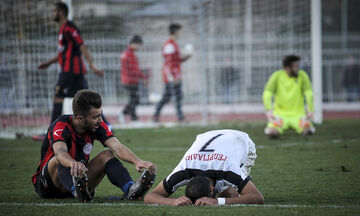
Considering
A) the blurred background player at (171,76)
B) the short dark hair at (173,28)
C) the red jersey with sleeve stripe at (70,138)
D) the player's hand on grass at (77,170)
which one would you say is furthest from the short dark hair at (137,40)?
the player's hand on grass at (77,170)

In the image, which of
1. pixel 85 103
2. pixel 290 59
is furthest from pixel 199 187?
pixel 290 59

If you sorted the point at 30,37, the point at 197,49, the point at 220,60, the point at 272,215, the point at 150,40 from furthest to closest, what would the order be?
the point at 220,60 → the point at 197,49 → the point at 150,40 → the point at 30,37 → the point at 272,215

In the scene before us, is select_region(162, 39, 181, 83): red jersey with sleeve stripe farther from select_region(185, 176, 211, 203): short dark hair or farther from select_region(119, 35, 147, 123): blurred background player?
select_region(185, 176, 211, 203): short dark hair

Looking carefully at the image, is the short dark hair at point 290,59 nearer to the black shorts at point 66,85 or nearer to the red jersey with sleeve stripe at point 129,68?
the black shorts at point 66,85

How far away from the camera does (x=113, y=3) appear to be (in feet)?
45.4

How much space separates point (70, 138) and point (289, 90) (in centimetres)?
678

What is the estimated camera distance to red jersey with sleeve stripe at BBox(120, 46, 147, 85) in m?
14.4

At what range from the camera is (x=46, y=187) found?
17.3ft

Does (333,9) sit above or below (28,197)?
above

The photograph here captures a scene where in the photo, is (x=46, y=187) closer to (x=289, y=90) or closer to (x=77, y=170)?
(x=77, y=170)

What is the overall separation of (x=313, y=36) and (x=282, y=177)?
7.87 metres

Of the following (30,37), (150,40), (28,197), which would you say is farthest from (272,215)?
(150,40)

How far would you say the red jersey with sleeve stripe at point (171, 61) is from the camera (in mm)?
14102

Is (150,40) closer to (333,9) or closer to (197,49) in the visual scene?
(197,49)
